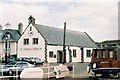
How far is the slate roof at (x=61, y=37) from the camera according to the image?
59.1m

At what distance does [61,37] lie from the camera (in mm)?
62781

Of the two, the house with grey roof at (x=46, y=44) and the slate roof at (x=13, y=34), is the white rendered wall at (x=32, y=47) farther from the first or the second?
the slate roof at (x=13, y=34)

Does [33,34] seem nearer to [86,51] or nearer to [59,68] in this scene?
[86,51]

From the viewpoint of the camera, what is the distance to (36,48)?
58750 millimetres

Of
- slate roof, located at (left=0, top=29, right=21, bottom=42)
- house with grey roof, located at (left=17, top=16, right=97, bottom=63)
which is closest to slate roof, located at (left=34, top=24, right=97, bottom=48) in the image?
house with grey roof, located at (left=17, top=16, right=97, bottom=63)

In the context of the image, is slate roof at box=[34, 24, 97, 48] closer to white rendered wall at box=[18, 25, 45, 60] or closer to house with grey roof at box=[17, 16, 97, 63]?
house with grey roof at box=[17, 16, 97, 63]

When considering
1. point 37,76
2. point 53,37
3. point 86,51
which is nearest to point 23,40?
point 53,37

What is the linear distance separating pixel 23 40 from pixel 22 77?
45.5 meters

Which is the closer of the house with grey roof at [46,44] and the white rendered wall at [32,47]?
the house with grey roof at [46,44]

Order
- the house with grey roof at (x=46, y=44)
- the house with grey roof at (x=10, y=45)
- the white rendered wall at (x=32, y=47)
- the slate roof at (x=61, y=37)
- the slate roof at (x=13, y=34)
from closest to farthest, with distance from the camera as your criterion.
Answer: the house with grey roof at (x=46, y=44) → the white rendered wall at (x=32, y=47) → the slate roof at (x=61, y=37) → the house with grey roof at (x=10, y=45) → the slate roof at (x=13, y=34)

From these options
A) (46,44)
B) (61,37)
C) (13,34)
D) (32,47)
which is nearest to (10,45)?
(13,34)

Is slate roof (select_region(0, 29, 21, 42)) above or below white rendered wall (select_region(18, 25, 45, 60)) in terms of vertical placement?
above

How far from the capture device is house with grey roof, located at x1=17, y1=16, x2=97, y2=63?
57.7 metres

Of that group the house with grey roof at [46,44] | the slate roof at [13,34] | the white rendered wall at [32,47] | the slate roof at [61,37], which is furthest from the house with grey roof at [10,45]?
the slate roof at [61,37]
